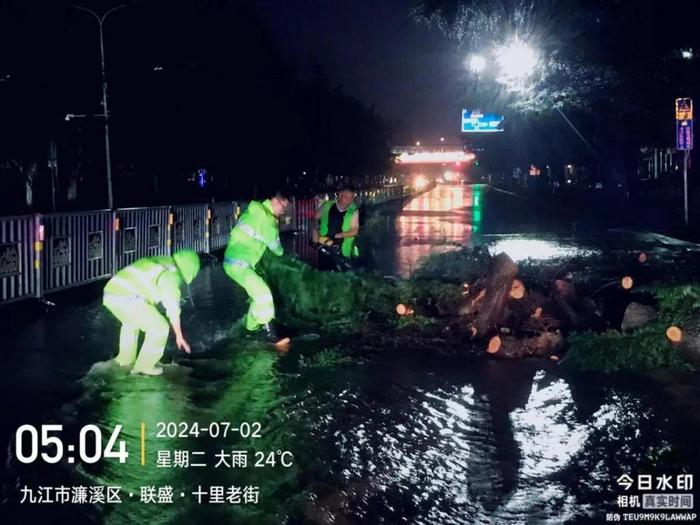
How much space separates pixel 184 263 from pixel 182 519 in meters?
3.29

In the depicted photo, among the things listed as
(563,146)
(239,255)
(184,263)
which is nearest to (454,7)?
(239,255)

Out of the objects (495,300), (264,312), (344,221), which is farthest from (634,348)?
(344,221)

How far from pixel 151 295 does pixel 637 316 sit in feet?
17.3

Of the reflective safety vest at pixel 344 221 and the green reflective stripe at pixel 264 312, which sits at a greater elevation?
the reflective safety vest at pixel 344 221

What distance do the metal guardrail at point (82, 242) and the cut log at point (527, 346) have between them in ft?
12.0

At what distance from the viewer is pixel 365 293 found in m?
11.1

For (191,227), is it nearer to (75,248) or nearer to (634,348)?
(75,248)

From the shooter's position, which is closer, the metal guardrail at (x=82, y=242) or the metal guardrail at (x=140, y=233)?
the metal guardrail at (x=82, y=242)

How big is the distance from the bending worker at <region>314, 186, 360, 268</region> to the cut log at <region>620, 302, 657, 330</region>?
3.98 meters

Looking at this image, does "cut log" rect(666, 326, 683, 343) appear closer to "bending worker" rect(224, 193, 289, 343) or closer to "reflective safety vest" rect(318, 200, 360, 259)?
"bending worker" rect(224, 193, 289, 343)

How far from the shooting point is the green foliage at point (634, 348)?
8.85 m

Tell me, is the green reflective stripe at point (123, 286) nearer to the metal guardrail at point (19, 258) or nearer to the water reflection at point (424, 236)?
the metal guardrail at point (19, 258)

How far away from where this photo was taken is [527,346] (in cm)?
955

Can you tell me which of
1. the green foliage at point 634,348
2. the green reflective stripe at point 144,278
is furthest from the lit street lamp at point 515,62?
the green reflective stripe at point 144,278
